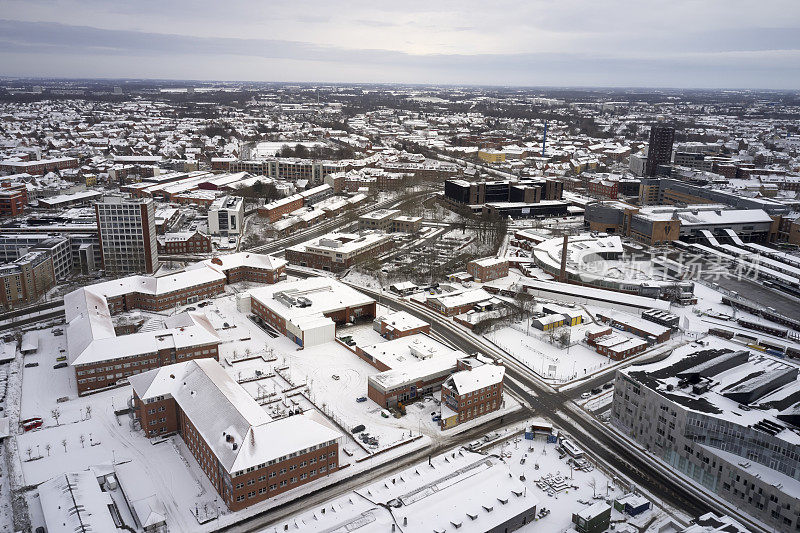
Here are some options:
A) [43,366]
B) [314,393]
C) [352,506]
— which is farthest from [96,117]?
[352,506]

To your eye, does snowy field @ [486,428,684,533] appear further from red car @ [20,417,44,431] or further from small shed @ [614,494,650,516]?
red car @ [20,417,44,431]

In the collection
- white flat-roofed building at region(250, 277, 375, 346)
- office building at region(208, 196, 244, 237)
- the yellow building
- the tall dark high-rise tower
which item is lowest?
white flat-roofed building at region(250, 277, 375, 346)

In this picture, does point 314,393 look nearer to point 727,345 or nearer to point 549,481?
point 549,481

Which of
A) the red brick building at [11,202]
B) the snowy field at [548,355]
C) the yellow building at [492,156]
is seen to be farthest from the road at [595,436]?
the yellow building at [492,156]

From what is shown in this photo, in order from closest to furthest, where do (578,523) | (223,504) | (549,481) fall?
(578,523), (223,504), (549,481)

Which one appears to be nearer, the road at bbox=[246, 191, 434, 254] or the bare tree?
the bare tree

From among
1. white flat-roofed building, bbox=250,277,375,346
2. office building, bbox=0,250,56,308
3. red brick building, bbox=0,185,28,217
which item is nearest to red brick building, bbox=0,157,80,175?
red brick building, bbox=0,185,28,217

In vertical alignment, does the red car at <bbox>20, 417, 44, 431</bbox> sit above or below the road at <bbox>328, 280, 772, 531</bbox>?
above
